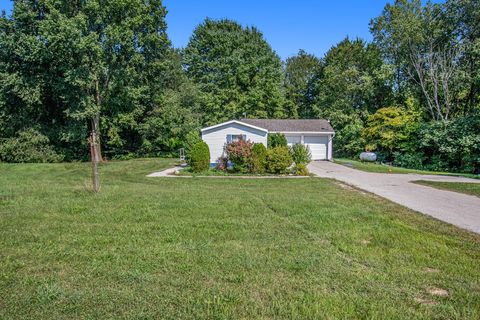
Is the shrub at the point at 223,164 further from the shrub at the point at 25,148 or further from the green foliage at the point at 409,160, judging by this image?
the shrub at the point at 25,148

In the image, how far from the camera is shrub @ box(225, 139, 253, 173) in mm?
16234

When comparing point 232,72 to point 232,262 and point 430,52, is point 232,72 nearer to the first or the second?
point 430,52

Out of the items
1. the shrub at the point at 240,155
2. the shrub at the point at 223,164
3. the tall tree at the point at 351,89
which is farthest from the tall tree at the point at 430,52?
the shrub at the point at 223,164

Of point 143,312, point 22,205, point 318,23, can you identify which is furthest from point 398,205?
point 318,23

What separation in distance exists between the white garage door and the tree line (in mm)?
3375

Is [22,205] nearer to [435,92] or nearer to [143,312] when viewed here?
[143,312]

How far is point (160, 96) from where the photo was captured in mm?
27844

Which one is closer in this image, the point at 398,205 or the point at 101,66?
the point at 398,205

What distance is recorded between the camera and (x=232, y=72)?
33531 mm

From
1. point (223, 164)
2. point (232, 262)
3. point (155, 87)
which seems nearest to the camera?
point (232, 262)

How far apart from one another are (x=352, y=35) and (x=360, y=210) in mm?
32786

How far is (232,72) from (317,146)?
43.5ft

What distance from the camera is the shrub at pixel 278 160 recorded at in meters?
16.1

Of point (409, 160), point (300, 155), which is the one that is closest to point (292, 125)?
point (409, 160)
